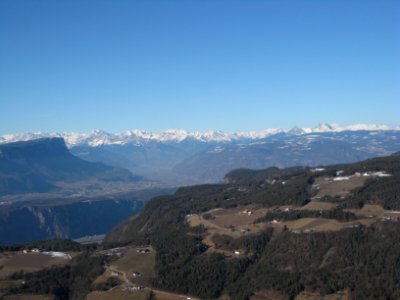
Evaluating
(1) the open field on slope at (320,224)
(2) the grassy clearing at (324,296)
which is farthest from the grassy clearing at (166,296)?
(1) the open field on slope at (320,224)

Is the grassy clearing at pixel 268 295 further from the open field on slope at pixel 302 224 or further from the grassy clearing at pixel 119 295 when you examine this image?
the open field on slope at pixel 302 224

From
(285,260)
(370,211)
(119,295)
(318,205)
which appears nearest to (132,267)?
(119,295)

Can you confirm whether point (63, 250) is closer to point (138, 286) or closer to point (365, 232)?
point (138, 286)

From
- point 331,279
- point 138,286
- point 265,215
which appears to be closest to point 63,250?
point 138,286

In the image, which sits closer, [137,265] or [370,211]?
[137,265]

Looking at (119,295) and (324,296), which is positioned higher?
(324,296)

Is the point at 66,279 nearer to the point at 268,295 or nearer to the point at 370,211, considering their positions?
the point at 268,295

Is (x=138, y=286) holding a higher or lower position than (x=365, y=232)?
lower
